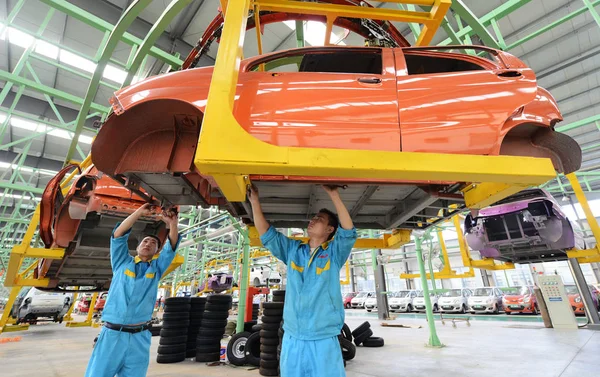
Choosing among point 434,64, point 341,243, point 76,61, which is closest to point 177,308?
point 341,243

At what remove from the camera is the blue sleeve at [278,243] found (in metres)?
2.00

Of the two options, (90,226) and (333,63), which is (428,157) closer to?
(333,63)

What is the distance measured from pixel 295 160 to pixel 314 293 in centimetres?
104

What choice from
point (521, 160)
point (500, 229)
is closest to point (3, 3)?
point (521, 160)

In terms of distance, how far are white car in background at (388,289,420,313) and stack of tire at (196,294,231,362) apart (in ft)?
40.6

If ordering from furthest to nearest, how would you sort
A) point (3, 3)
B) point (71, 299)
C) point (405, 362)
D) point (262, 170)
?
point (71, 299)
point (3, 3)
point (405, 362)
point (262, 170)

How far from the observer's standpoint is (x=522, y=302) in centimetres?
1059

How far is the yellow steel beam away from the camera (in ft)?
3.58

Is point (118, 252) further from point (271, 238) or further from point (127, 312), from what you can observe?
point (271, 238)

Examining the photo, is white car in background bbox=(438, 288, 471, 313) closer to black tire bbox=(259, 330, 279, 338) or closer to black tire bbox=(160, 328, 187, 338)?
black tire bbox=(259, 330, 279, 338)

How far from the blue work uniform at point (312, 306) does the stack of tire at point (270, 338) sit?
201 centimetres

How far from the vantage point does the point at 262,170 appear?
3.69 ft

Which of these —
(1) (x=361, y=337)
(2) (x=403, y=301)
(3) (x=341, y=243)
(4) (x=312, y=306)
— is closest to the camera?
(4) (x=312, y=306)

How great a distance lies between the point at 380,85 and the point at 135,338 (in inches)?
108
